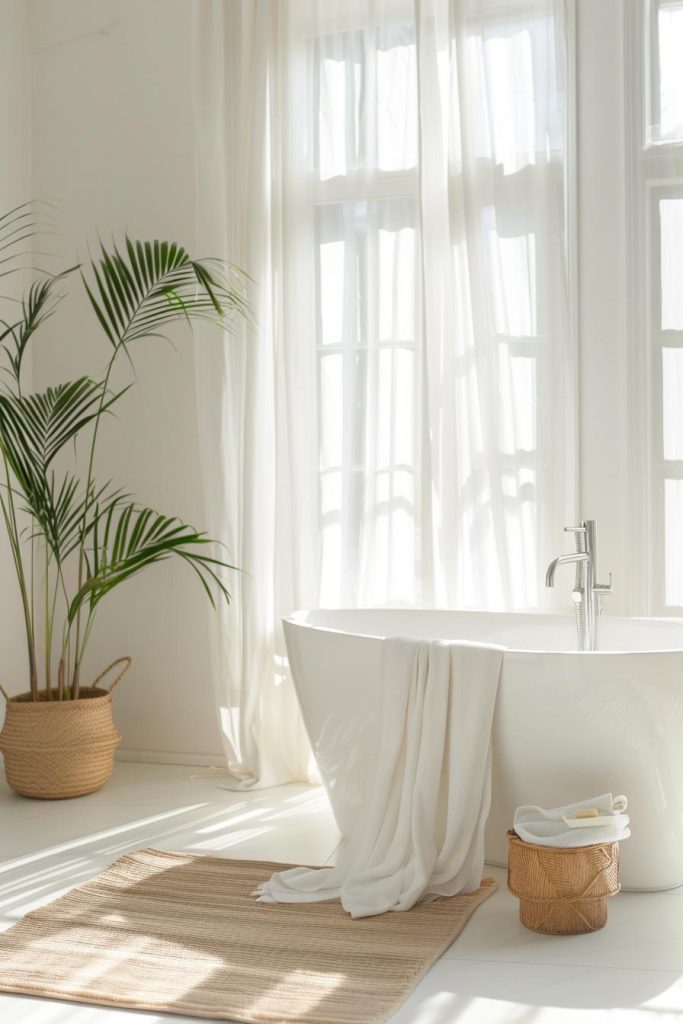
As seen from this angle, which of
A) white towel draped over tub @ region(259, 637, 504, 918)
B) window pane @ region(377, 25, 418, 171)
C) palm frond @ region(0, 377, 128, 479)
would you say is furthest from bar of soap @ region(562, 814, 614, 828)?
window pane @ region(377, 25, 418, 171)

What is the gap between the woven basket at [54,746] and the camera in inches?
142

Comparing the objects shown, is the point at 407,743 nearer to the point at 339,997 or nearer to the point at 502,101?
the point at 339,997

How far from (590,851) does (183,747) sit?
192 centimetres

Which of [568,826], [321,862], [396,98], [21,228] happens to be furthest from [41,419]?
[568,826]

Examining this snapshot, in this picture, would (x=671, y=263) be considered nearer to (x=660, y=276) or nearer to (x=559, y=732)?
(x=660, y=276)

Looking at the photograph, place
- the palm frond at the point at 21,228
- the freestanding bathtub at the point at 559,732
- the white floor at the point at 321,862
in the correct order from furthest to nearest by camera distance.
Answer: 1. the palm frond at the point at 21,228
2. the freestanding bathtub at the point at 559,732
3. the white floor at the point at 321,862

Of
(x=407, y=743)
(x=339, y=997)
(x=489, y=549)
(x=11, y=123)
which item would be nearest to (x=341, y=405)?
(x=489, y=549)

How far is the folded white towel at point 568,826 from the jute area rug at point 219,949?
25 cm

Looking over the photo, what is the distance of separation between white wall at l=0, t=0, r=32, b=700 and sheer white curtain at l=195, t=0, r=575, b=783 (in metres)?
0.78

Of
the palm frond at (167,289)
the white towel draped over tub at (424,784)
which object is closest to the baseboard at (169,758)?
the white towel draped over tub at (424,784)

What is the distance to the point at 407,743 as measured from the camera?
2.74 m

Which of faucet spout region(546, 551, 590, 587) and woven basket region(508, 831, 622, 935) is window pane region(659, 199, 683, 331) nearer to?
faucet spout region(546, 551, 590, 587)

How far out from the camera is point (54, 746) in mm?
3615

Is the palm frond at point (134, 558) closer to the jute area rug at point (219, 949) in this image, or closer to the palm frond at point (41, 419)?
the palm frond at point (41, 419)
